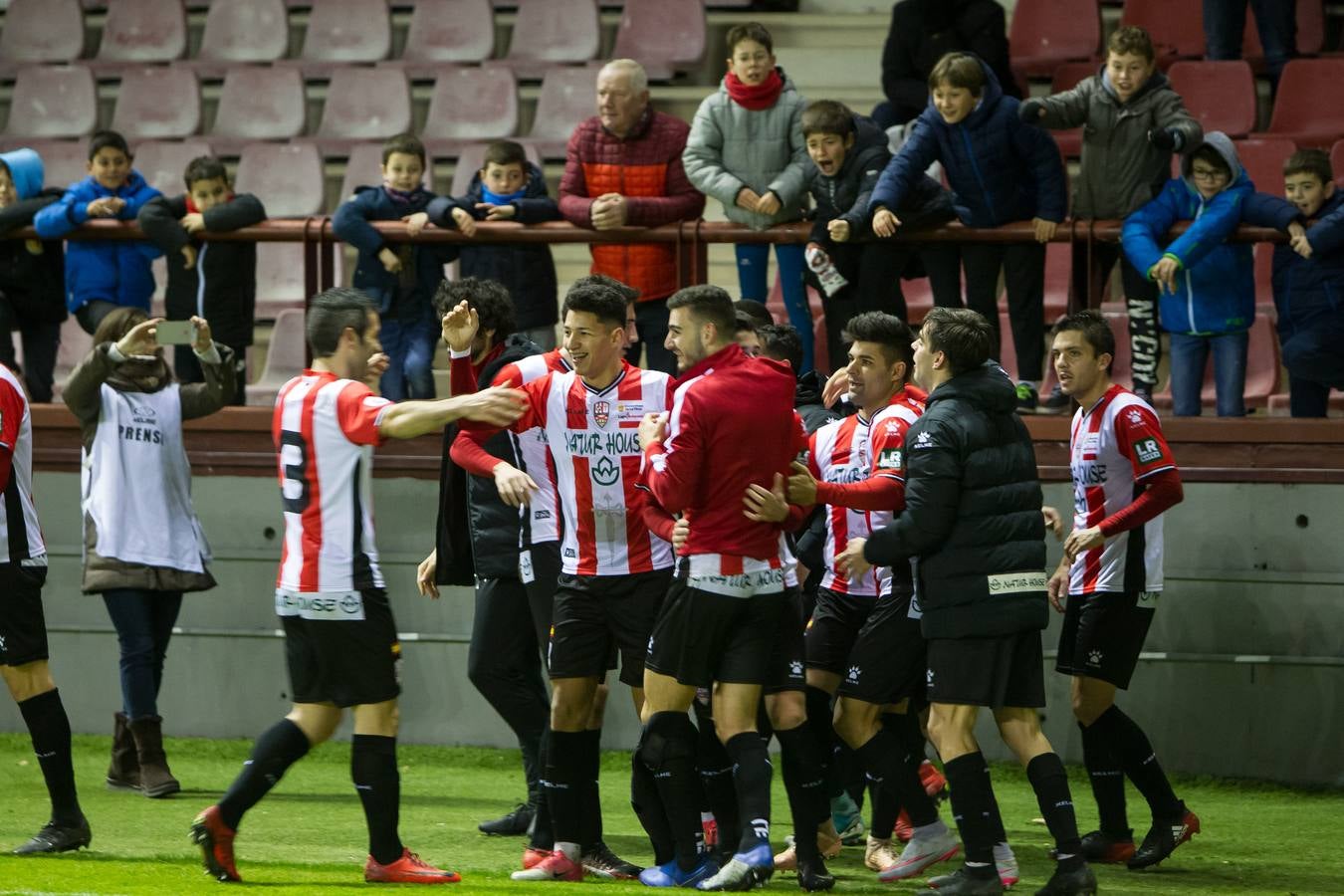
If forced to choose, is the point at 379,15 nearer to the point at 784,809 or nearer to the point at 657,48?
the point at 657,48

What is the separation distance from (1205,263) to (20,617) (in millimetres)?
5207

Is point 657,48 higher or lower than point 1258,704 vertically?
higher

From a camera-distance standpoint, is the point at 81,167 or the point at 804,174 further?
the point at 81,167

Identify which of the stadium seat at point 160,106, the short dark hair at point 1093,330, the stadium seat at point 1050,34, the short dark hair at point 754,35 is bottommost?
the short dark hair at point 1093,330

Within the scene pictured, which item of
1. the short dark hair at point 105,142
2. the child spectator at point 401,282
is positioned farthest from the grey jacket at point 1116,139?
the short dark hair at point 105,142

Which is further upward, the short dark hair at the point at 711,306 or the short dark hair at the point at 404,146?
the short dark hair at the point at 404,146

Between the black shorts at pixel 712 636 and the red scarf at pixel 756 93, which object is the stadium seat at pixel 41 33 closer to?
the red scarf at pixel 756 93

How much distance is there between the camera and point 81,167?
13148 mm

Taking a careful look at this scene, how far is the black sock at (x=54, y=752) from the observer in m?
6.73

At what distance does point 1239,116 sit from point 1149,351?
350 cm

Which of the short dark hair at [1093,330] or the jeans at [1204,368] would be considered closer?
the short dark hair at [1093,330]

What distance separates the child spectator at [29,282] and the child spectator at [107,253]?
0.14m

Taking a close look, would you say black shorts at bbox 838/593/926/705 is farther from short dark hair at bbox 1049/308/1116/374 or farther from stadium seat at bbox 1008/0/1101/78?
stadium seat at bbox 1008/0/1101/78

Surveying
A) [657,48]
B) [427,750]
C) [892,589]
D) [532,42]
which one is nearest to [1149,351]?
[892,589]
